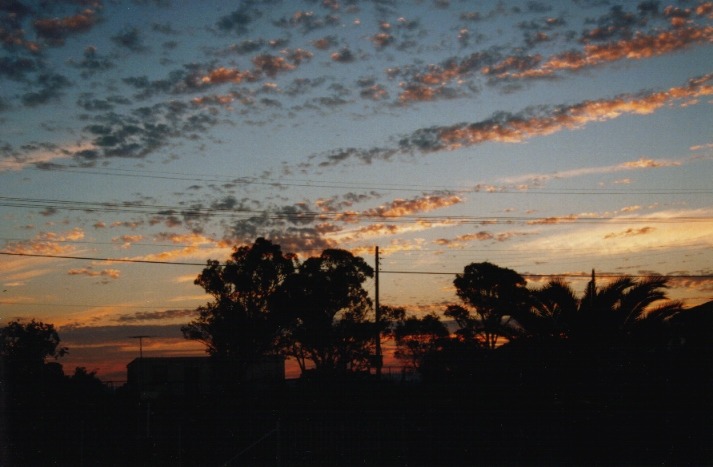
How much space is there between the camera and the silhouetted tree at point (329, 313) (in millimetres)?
49625

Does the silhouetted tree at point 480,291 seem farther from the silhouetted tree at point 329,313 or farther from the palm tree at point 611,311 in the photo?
the palm tree at point 611,311

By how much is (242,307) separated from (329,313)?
18.8 ft

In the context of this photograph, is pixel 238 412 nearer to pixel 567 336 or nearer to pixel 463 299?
pixel 567 336

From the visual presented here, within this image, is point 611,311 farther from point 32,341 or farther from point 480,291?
point 32,341

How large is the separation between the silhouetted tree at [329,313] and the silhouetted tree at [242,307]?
111 cm

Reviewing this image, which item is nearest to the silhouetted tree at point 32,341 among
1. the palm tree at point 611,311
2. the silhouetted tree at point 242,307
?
the silhouetted tree at point 242,307

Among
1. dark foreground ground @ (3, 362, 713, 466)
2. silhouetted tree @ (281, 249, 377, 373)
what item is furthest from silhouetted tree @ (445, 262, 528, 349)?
dark foreground ground @ (3, 362, 713, 466)

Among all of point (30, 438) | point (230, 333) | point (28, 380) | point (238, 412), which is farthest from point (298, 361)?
point (30, 438)

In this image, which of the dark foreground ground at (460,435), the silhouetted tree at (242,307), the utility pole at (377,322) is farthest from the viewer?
the silhouetted tree at (242,307)

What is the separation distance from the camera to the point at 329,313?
50.2 m

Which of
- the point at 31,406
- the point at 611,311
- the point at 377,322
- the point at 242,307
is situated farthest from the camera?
the point at 242,307

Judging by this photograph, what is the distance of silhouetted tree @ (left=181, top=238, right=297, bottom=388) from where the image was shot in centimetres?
4891

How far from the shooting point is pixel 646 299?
23062 millimetres

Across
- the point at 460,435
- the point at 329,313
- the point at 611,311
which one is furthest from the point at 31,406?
the point at 329,313
